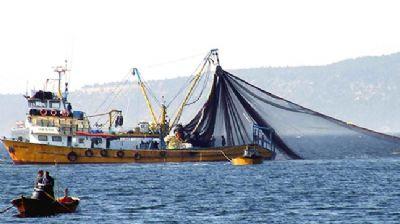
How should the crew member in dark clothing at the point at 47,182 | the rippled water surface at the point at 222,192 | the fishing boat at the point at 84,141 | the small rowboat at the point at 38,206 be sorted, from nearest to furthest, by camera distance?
the crew member in dark clothing at the point at 47,182
the small rowboat at the point at 38,206
the rippled water surface at the point at 222,192
the fishing boat at the point at 84,141

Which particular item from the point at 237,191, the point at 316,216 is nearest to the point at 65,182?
the point at 237,191

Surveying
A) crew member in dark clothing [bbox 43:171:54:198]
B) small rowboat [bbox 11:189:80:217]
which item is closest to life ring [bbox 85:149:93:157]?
small rowboat [bbox 11:189:80:217]

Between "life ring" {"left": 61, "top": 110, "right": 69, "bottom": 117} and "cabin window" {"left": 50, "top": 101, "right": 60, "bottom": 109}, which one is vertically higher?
"cabin window" {"left": 50, "top": 101, "right": 60, "bottom": 109}

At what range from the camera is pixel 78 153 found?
153 metres

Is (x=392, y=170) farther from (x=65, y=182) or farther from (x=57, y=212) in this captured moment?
(x=57, y=212)

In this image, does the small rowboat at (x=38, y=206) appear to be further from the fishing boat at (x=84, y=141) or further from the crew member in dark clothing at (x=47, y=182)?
the fishing boat at (x=84, y=141)

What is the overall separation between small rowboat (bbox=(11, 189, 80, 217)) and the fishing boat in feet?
225

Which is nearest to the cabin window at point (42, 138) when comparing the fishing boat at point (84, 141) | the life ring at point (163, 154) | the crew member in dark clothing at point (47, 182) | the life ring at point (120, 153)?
the fishing boat at point (84, 141)

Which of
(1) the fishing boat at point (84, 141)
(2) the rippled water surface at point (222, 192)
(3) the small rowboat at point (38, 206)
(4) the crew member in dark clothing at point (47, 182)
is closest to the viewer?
(4) the crew member in dark clothing at point (47, 182)

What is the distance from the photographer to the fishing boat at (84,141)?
151 metres

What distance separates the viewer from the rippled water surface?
8125 cm

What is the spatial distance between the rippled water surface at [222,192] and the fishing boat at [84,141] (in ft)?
9.43

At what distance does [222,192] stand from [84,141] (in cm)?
5436

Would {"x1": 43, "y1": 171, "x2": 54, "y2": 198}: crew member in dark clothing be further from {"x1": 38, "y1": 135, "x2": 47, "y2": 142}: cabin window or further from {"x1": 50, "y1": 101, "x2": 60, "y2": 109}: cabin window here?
{"x1": 50, "y1": 101, "x2": 60, "y2": 109}: cabin window
